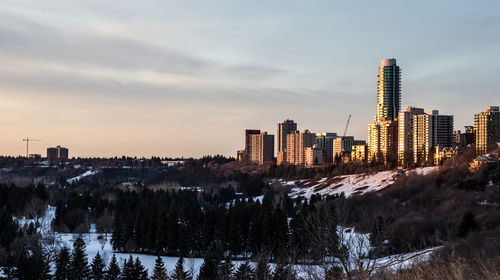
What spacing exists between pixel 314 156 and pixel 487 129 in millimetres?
75138

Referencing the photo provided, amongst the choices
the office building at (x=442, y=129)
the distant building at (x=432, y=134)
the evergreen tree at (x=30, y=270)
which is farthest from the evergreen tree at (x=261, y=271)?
the office building at (x=442, y=129)

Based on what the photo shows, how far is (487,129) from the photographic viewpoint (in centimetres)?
10438

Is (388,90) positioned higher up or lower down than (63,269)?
higher up

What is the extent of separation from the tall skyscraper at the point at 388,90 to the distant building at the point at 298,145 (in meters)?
27.2

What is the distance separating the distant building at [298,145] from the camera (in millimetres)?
187875

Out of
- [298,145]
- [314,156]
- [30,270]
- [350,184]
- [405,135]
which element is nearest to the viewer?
[30,270]

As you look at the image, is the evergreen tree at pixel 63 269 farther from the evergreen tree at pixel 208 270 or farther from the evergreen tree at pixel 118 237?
the evergreen tree at pixel 118 237

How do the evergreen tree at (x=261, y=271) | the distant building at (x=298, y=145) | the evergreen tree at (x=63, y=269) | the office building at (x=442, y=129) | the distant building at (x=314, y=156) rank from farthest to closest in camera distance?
the distant building at (x=298, y=145)
the distant building at (x=314, y=156)
the office building at (x=442, y=129)
the evergreen tree at (x=63, y=269)
the evergreen tree at (x=261, y=271)

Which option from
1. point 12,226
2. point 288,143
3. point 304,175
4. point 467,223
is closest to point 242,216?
point 467,223

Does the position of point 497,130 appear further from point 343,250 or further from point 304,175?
point 343,250

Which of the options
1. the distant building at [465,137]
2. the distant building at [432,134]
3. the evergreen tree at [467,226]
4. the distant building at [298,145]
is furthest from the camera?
the distant building at [298,145]

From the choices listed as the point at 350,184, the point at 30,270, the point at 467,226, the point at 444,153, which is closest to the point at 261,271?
the point at 30,270

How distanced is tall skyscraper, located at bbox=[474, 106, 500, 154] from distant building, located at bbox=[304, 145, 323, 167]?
230 ft

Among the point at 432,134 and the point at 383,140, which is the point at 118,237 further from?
the point at 383,140
